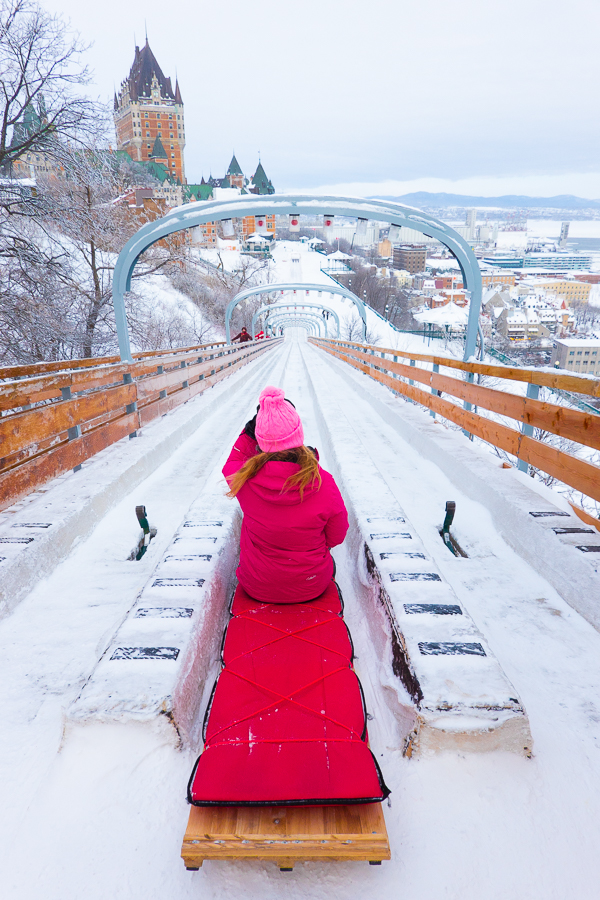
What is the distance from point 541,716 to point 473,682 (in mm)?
394

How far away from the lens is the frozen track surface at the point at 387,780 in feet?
4.60

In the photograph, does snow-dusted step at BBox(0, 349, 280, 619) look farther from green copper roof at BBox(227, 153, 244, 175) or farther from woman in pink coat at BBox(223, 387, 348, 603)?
green copper roof at BBox(227, 153, 244, 175)

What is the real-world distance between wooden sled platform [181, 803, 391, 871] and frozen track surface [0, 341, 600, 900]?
6.7 inches

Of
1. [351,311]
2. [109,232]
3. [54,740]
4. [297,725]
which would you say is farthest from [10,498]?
[351,311]

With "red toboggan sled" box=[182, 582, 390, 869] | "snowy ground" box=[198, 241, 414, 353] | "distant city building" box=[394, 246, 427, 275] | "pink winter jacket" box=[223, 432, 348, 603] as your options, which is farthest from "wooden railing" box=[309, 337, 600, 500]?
"distant city building" box=[394, 246, 427, 275]

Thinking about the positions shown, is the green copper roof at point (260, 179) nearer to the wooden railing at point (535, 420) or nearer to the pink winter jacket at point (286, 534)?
the wooden railing at point (535, 420)

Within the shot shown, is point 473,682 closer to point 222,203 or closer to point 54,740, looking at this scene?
point 54,740

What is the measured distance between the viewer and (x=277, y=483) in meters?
2.12

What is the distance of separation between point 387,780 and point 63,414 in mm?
3618

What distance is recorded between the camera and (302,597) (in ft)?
7.54

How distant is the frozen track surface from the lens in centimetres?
140

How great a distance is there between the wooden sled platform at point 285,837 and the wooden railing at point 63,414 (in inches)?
109

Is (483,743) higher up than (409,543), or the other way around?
(409,543)

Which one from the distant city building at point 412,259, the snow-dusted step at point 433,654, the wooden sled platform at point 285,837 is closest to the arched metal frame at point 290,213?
the snow-dusted step at point 433,654
